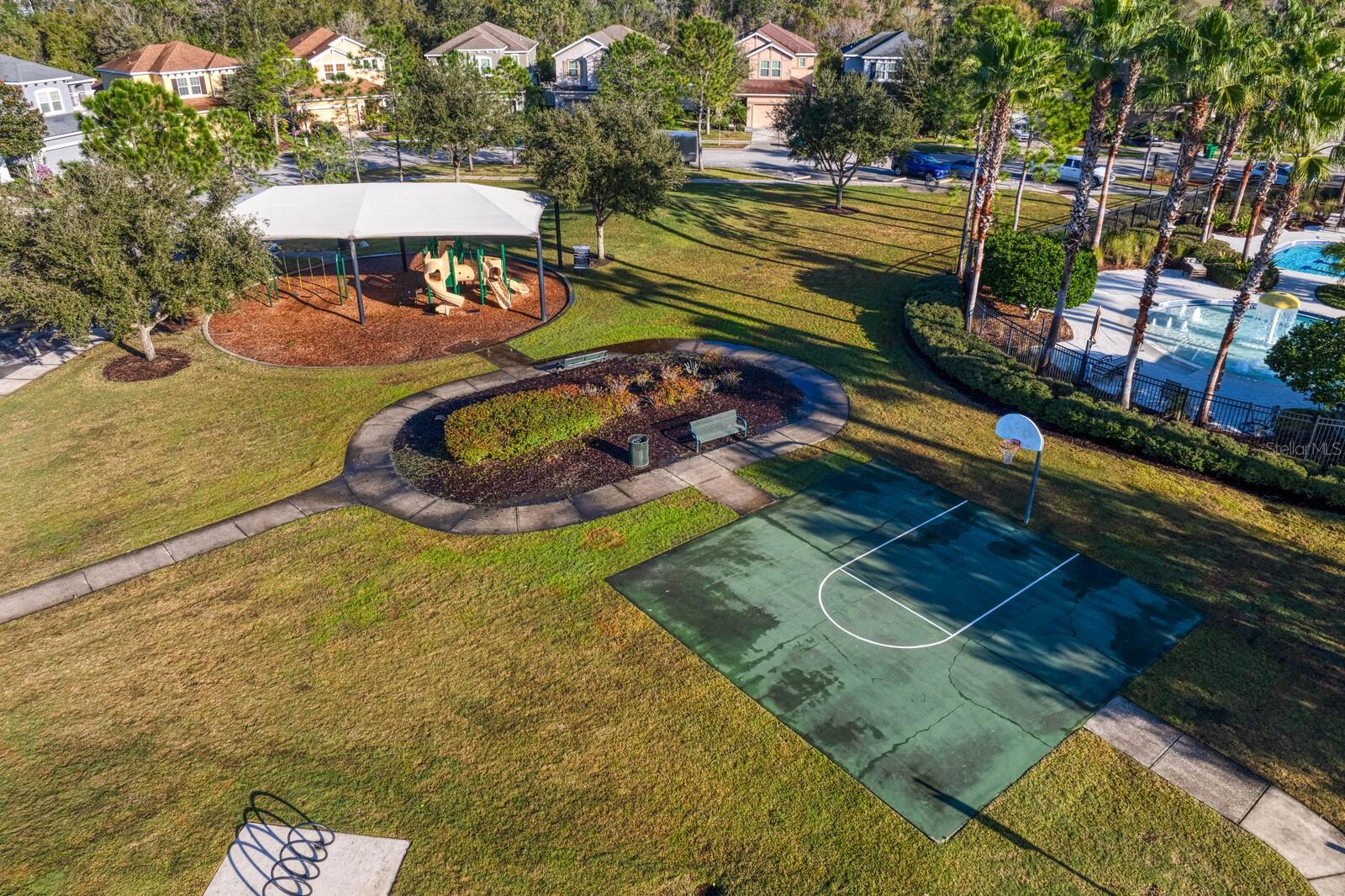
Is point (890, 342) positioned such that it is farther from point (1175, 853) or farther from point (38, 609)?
point (38, 609)

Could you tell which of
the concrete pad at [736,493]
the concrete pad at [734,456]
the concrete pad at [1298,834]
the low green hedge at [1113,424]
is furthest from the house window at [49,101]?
the concrete pad at [1298,834]

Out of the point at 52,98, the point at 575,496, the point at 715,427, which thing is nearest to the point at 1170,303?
the point at 715,427

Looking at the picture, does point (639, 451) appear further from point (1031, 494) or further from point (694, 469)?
point (1031, 494)

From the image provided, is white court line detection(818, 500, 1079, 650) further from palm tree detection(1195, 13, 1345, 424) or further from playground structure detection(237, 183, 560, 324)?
playground structure detection(237, 183, 560, 324)

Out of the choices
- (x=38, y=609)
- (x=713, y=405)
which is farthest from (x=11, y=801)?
(x=713, y=405)

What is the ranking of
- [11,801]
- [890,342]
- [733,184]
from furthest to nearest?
[733,184], [890,342], [11,801]
